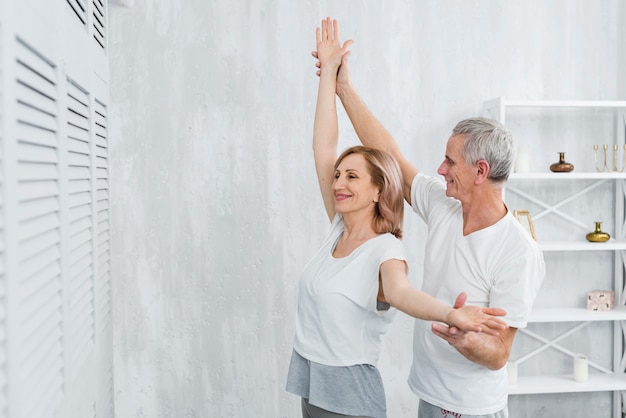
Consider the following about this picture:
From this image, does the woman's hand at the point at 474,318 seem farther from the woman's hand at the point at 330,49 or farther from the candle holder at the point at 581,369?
the candle holder at the point at 581,369

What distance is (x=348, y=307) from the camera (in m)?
1.92

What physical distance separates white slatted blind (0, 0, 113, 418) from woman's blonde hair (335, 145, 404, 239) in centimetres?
86

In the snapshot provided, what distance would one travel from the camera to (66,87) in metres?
1.62

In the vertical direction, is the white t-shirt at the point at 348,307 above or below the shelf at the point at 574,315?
above

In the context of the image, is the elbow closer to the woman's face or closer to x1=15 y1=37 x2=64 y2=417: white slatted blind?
the woman's face

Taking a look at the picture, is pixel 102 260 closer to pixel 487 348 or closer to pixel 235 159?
pixel 235 159

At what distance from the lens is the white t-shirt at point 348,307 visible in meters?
1.92

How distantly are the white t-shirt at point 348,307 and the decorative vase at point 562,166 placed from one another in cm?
167

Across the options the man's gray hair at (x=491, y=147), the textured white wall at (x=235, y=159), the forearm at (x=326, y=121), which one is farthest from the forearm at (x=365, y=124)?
the textured white wall at (x=235, y=159)

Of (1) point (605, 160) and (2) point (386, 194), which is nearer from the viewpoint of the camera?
(2) point (386, 194)

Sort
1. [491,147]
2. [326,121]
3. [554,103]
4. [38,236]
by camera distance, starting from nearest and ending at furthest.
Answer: [38,236] → [491,147] → [326,121] → [554,103]

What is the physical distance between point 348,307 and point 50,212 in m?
0.87

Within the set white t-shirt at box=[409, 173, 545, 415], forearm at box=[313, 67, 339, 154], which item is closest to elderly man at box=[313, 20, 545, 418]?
white t-shirt at box=[409, 173, 545, 415]

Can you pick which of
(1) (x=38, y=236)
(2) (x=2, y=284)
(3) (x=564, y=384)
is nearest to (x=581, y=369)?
(3) (x=564, y=384)
